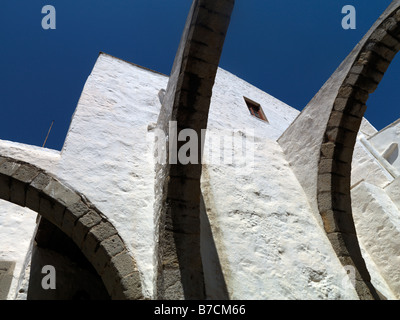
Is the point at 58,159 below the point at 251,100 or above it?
below

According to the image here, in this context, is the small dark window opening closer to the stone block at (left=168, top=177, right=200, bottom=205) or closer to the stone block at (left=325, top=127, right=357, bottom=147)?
the stone block at (left=325, top=127, right=357, bottom=147)

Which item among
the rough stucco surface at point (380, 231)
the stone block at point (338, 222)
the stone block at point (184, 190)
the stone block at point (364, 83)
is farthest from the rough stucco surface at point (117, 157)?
the rough stucco surface at point (380, 231)

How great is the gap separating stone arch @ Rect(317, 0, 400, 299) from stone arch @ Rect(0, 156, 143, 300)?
2.21 metres

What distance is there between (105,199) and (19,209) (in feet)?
9.40

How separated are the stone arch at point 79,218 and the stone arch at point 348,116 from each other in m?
2.21

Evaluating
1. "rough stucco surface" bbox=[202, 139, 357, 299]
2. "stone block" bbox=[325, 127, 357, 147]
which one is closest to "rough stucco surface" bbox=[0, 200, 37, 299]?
"rough stucco surface" bbox=[202, 139, 357, 299]

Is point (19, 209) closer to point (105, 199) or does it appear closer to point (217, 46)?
point (105, 199)

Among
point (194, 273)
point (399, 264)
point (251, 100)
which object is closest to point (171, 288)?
point (194, 273)

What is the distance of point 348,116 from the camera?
380 centimetres

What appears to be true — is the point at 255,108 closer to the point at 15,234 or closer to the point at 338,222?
the point at 338,222

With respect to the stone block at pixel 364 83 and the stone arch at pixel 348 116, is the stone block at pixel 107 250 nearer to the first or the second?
the stone arch at pixel 348 116

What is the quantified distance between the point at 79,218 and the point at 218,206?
4.56 ft

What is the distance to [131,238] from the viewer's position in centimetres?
275

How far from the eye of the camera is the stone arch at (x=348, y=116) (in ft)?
11.9
